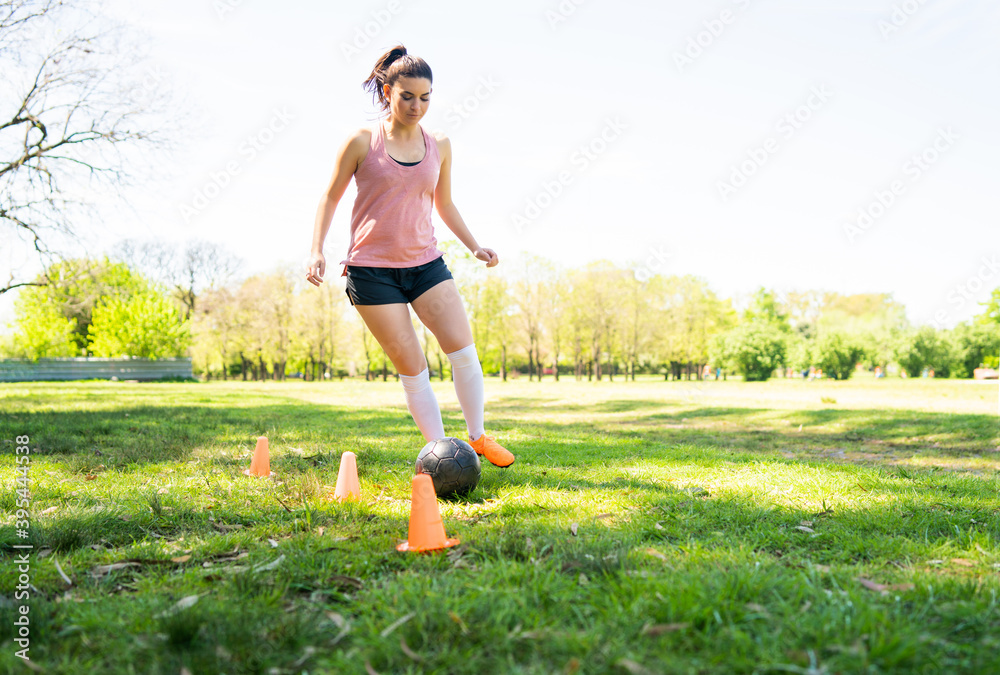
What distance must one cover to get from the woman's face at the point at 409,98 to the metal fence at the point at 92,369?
40.0 meters

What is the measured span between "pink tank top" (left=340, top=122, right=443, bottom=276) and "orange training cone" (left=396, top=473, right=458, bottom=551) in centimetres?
173

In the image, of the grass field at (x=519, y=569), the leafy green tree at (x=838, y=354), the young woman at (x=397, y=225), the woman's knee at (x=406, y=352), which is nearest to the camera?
the grass field at (x=519, y=569)

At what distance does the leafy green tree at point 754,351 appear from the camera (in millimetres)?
41406

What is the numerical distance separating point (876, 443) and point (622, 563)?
675 centimetres

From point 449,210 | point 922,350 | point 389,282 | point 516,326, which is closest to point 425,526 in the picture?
point 389,282

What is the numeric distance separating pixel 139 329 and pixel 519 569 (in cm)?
4419

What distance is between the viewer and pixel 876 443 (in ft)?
24.7

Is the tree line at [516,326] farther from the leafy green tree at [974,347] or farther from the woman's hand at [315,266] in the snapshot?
the woman's hand at [315,266]

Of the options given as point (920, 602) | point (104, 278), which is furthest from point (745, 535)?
point (104, 278)

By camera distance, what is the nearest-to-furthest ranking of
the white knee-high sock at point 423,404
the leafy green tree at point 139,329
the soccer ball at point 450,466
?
the soccer ball at point 450,466 → the white knee-high sock at point 423,404 → the leafy green tree at point 139,329

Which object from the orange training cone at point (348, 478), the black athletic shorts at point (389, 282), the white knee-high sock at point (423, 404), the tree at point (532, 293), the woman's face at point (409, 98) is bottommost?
the orange training cone at point (348, 478)

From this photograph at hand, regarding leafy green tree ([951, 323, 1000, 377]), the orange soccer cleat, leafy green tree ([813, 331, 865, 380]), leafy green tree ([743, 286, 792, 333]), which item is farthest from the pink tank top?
leafy green tree ([743, 286, 792, 333])

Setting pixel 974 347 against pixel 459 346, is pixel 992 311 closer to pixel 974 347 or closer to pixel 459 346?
pixel 974 347

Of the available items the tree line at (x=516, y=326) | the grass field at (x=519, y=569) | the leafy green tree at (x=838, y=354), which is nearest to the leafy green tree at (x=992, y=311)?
the tree line at (x=516, y=326)
